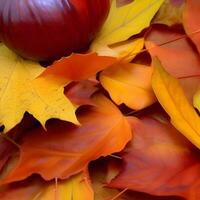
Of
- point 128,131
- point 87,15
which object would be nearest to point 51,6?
point 87,15

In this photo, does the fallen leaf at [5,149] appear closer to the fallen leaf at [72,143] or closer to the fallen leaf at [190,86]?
the fallen leaf at [72,143]

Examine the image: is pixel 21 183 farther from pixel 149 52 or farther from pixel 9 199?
pixel 149 52

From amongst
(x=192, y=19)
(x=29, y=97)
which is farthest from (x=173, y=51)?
(x=29, y=97)

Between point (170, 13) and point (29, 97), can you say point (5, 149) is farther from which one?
point (170, 13)

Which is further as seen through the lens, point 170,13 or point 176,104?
point 170,13

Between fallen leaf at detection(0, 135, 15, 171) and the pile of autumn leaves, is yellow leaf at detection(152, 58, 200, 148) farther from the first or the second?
fallen leaf at detection(0, 135, 15, 171)

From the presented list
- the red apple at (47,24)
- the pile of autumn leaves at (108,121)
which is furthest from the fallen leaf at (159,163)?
the red apple at (47,24)
